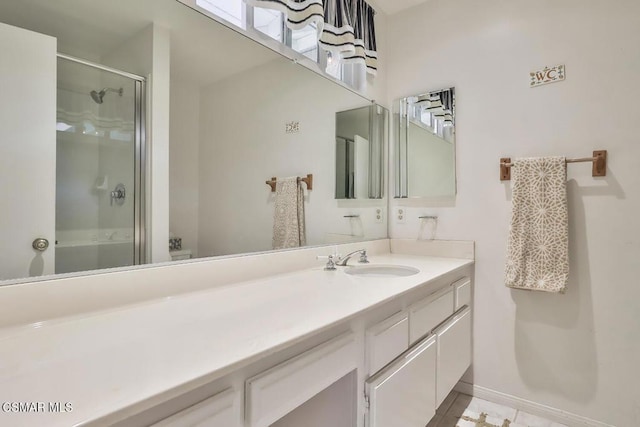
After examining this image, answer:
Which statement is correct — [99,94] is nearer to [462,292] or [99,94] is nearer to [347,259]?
[347,259]

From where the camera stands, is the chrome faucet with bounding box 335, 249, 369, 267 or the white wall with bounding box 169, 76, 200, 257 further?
the chrome faucet with bounding box 335, 249, 369, 267

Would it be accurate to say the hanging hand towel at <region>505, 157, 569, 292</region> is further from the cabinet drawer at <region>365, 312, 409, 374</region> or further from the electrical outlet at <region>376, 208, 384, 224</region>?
the cabinet drawer at <region>365, 312, 409, 374</region>

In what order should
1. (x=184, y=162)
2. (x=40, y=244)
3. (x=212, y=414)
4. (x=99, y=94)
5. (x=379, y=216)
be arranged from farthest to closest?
(x=379, y=216) < (x=184, y=162) < (x=99, y=94) < (x=40, y=244) < (x=212, y=414)

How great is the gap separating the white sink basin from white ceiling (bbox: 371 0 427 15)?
Result: 5.99 ft

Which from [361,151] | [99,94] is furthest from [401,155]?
[99,94]

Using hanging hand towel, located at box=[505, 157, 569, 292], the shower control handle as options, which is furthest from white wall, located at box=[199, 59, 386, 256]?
hanging hand towel, located at box=[505, 157, 569, 292]

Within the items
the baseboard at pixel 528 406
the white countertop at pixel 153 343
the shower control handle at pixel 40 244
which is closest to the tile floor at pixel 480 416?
the baseboard at pixel 528 406

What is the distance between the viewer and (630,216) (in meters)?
1.55

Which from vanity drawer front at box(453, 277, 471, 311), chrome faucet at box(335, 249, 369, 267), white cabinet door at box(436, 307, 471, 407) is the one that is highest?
chrome faucet at box(335, 249, 369, 267)

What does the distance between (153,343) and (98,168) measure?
26.7 inches

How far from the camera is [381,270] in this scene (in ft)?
5.86

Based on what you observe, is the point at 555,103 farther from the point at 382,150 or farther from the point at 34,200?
the point at 34,200

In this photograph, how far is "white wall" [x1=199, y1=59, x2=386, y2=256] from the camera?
51.9 inches

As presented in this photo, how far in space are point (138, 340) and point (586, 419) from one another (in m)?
2.19
